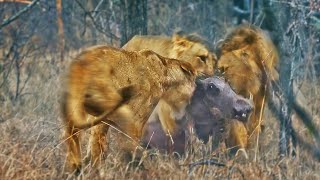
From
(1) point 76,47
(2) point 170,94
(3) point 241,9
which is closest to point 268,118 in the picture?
(2) point 170,94

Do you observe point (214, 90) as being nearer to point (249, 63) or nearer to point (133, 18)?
point (249, 63)

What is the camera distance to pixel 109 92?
462 centimetres

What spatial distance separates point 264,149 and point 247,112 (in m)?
0.43

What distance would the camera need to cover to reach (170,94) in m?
5.26

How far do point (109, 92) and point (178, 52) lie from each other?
1.84 m

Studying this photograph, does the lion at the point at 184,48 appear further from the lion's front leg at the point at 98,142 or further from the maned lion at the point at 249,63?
the lion's front leg at the point at 98,142

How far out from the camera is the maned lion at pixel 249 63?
20.5 ft

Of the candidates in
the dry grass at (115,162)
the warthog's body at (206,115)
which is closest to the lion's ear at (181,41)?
the warthog's body at (206,115)

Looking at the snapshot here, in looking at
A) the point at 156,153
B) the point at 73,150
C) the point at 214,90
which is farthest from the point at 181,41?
the point at 73,150

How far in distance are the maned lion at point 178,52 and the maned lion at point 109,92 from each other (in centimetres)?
70

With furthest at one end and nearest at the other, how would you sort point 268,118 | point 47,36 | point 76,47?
point 47,36
point 76,47
point 268,118

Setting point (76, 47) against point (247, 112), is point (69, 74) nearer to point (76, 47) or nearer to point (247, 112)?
point (247, 112)

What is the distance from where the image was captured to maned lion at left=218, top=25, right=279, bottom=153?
6.25 metres

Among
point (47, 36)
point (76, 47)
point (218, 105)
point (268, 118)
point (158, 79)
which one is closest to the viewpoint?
point (158, 79)
